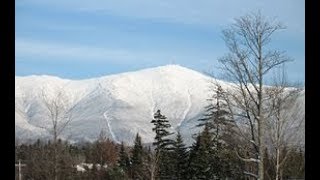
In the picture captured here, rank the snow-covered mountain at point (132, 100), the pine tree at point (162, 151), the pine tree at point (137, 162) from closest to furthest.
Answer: the pine tree at point (162, 151)
the pine tree at point (137, 162)
the snow-covered mountain at point (132, 100)

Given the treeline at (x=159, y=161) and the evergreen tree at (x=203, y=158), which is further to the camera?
the evergreen tree at (x=203, y=158)

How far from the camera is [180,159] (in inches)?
838

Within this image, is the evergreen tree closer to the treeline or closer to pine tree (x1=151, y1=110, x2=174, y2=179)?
the treeline

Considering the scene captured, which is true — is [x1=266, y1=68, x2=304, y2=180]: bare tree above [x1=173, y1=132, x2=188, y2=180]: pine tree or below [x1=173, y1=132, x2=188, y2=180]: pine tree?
above

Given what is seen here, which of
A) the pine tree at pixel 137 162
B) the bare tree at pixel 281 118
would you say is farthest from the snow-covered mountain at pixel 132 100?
the bare tree at pixel 281 118

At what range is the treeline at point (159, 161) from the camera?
18.4 meters

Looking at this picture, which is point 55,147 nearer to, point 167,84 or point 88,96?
point 88,96

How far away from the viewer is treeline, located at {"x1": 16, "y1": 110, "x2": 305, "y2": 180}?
1839cm

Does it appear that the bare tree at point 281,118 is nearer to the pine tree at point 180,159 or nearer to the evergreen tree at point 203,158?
the evergreen tree at point 203,158

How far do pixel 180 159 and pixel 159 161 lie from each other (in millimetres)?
912

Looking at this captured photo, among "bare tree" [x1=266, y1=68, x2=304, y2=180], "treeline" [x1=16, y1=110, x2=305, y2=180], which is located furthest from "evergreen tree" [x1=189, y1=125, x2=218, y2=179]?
"bare tree" [x1=266, y1=68, x2=304, y2=180]
